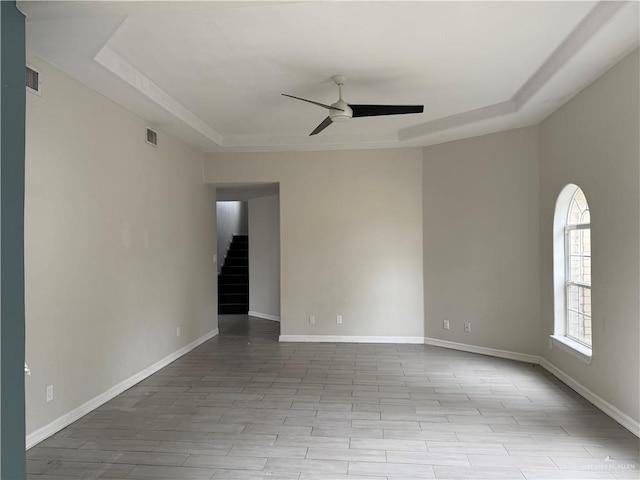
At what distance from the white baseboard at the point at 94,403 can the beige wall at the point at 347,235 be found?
1920 millimetres

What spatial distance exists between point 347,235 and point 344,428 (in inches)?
137

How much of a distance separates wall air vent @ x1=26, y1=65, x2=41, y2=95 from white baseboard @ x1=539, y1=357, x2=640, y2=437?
16.4 ft

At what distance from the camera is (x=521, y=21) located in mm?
3100

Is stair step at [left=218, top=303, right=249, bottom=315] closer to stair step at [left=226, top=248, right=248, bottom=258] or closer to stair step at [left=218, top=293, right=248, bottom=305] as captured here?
stair step at [left=218, top=293, right=248, bottom=305]

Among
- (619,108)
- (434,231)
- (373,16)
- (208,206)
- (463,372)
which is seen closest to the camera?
(373,16)

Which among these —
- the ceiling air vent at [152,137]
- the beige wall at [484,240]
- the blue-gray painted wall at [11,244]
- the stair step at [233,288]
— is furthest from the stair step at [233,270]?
the blue-gray painted wall at [11,244]

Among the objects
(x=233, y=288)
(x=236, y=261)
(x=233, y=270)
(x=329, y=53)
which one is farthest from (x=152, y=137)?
(x=236, y=261)

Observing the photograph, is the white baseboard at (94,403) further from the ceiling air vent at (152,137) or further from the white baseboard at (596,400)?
the white baseboard at (596,400)

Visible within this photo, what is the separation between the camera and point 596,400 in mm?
3754

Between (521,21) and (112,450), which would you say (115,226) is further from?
(521,21)

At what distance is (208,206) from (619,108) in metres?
5.37

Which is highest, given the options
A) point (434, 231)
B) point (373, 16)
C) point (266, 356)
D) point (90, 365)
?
point (373, 16)

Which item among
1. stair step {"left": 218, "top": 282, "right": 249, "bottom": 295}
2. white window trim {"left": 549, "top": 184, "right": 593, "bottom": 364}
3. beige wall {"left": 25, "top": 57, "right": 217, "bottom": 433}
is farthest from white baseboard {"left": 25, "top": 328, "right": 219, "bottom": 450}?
white window trim {"left": 549, "top": 184, "right": 593, "bottom": 364}

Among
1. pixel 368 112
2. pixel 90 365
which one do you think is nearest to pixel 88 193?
pixel 90 365
